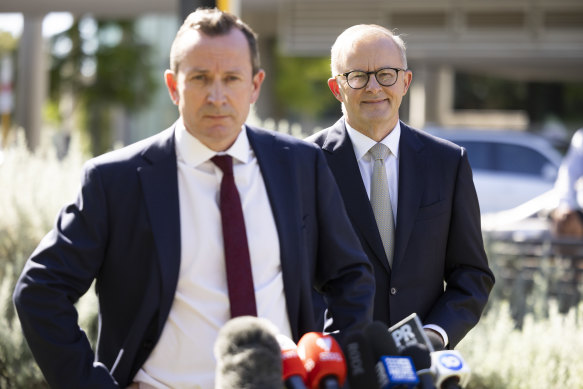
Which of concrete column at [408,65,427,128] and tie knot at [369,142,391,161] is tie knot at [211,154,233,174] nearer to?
tie knot at [369,142,391,161]

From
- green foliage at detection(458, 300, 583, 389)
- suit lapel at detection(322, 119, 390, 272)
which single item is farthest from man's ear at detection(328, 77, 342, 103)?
green foliage at detection(458, 300, 583, 389)

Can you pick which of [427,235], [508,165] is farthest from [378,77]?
[508,165]

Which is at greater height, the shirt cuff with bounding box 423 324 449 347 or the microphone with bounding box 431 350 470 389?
the microphone with bounding box 431 350 470 389

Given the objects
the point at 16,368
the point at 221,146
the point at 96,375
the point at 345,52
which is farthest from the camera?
the point at 16,368

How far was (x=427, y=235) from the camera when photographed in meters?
3.37

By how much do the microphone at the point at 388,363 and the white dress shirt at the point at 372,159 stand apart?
1239mm

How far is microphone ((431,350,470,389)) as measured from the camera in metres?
2.19

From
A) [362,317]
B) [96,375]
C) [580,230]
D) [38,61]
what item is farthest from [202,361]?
[38,61]

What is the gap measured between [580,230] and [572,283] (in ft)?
1.61

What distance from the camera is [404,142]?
11.5ft

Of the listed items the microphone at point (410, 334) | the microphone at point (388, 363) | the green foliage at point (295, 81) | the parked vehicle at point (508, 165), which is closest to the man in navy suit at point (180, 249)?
the microphone at point (410, 334)

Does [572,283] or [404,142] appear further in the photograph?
[572,283]

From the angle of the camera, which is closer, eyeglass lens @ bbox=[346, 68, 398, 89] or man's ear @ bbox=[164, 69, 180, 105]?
man's ear @ bbox=[164, 69, 180, 105]

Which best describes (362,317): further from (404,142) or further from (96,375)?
(404,142)
